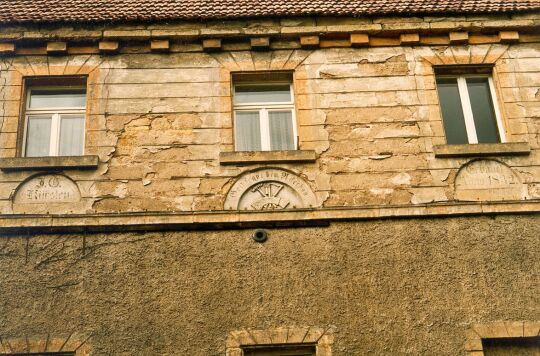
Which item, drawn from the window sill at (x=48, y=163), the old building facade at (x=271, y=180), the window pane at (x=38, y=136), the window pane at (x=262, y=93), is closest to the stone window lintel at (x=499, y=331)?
the old building facade at (x=271, y=180)

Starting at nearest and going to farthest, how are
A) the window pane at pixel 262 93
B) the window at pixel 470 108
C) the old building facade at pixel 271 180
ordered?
the old building facade at pixel 271 180 → the window at pixel 470 108 → the window pane at pixel 262 93

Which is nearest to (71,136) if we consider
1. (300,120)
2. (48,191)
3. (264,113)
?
(48,191)

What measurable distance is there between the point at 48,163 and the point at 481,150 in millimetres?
6151

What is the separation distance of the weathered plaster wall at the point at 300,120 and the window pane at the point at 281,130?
0.33 metres

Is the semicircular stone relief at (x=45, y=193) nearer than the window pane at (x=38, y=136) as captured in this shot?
Yes

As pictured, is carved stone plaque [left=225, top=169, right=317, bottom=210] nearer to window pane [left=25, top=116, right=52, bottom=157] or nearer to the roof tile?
the roof tile

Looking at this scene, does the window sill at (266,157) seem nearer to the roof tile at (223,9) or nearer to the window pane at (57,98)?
the roof tile at (223,9)

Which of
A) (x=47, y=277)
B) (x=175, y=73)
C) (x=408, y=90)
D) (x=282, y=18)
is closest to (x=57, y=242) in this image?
(x=47, y=277)

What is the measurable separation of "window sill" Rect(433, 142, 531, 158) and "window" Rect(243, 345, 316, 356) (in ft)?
11.0

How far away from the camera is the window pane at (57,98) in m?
10.5

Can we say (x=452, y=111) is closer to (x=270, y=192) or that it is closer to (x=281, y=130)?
(x=281, y=130)

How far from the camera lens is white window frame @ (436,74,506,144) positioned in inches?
400

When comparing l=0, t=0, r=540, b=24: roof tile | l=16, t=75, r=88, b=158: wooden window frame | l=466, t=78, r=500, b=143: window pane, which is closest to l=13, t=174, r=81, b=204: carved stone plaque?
l=16, t=75, r=88, b=158: wooden window frame

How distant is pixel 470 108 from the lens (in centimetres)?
1038
